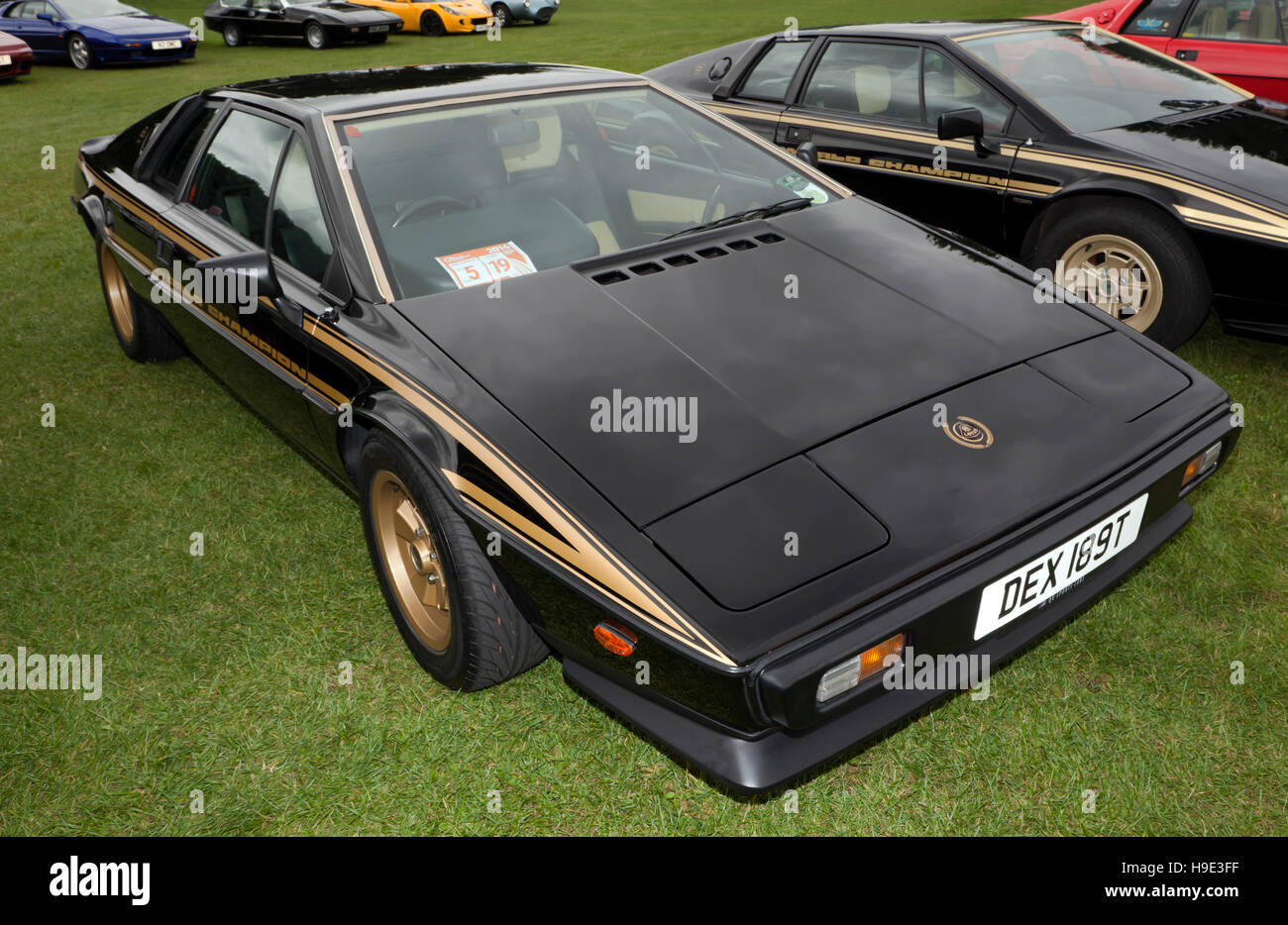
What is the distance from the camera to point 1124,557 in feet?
7.58

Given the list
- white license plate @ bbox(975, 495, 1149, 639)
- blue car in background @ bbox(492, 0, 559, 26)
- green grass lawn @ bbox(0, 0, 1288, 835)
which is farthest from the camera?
blue car in background @ bbox(492, 0, 559, 26)

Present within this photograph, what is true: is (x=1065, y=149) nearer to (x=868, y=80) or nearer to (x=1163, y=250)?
(x=1163, y=250)

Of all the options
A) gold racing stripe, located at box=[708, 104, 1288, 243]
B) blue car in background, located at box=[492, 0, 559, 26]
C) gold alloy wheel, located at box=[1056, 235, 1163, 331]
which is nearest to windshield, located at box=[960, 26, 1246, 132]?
gold racing stripe, located at box=[708, 104, 1288, 243]

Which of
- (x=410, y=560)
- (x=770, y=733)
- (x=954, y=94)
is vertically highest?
(x=954, y=94)

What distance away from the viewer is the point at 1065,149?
13.9 ft

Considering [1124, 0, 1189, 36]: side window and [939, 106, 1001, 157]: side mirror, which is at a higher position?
[1124, 0, 1189, 36]: side window

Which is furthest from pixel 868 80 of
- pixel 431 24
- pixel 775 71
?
pixel 431 24

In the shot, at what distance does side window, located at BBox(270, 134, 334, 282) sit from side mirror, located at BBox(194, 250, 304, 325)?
0.08 metres

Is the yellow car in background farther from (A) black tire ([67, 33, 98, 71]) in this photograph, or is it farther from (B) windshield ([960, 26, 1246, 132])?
(B) windshield ([960, 26, 1246, 132])

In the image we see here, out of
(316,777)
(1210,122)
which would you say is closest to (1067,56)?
(1210,122)

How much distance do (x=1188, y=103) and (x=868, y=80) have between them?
1.49 metres

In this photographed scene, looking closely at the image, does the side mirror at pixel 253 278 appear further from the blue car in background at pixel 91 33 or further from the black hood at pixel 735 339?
the blue car in background at pixel 91 33

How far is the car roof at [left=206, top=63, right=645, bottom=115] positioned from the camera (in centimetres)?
293
